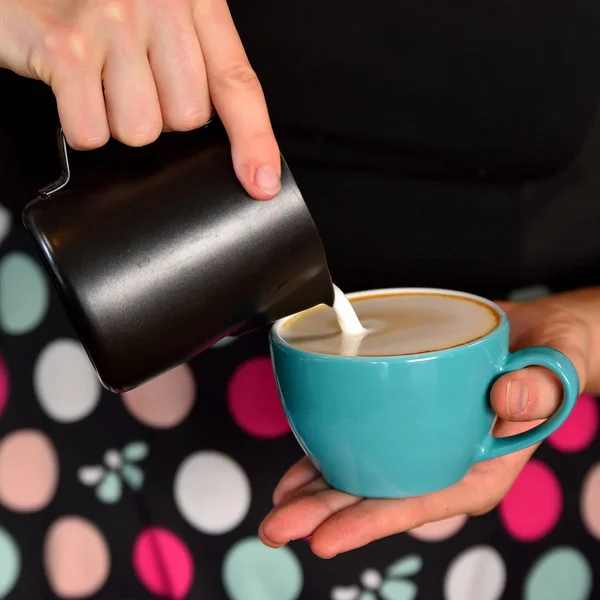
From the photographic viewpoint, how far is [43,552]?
32.8 inches

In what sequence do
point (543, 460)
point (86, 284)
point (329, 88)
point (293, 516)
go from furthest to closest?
1. point (543, 460)
2. point (329, 88)
3. point (293, 516)
4. point (86, 284)

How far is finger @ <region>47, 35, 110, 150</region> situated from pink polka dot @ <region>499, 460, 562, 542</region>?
64 cm

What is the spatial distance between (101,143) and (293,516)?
0.35 m

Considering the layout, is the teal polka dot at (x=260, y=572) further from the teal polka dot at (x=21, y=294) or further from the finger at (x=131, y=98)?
the finger at (x=131, y=98)

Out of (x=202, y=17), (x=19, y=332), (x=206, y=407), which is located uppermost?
(x=202, y=17)

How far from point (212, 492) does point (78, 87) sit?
544 mm

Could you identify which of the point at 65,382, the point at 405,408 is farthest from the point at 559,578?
the point at 65,382

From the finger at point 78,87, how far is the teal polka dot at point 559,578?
0.71m

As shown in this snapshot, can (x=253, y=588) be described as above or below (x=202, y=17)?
below

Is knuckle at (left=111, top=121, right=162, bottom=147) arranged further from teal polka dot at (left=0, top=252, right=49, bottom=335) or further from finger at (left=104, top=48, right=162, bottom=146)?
teal polka dot at (left=0, top=252, right=49, bottom=335)

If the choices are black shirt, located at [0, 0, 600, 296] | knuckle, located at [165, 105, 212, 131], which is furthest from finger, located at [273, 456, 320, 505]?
knuckle, located at [165, 105, 212, 131]

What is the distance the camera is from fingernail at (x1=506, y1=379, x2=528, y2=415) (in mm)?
540

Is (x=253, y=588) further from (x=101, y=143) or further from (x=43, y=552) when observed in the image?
(x=101, y=143)

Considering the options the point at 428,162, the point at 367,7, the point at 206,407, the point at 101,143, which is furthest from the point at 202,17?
the point at 206,407
